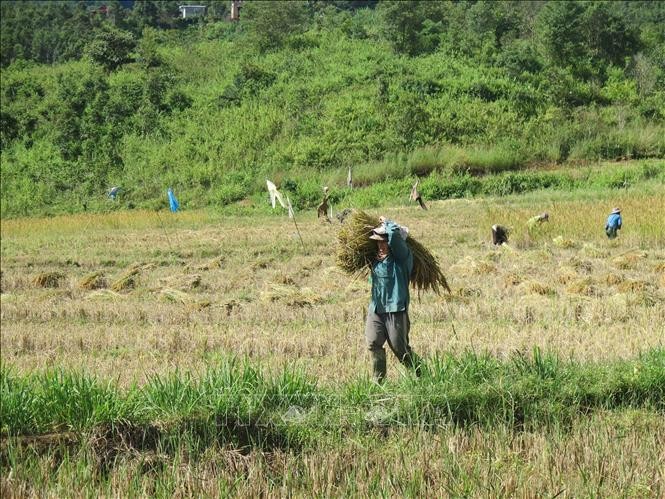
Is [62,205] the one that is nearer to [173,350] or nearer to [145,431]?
[173,350]

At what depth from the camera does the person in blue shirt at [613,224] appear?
15.3 metres

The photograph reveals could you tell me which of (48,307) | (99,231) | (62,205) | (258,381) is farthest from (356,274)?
(62,205)

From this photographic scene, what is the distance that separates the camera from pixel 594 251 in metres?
13.8

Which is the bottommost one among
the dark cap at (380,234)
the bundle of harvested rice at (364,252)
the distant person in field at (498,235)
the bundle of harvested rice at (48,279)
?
the bundle of harvested rice at (48,279)

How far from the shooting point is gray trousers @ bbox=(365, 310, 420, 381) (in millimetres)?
6109

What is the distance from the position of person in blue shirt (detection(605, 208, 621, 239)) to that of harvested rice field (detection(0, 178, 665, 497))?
0.85m

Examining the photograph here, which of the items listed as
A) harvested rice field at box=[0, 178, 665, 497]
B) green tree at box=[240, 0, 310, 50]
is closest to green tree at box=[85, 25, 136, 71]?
green tree at box=[240, 0, 310, 50]

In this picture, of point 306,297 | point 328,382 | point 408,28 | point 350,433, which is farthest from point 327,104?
point 350,433

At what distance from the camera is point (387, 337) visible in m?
6.19

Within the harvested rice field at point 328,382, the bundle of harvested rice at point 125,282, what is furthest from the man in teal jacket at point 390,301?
the bundle of harvested rice at point 125,282

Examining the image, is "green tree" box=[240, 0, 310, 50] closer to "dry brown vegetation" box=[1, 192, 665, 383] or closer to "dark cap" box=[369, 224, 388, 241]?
"dry brown vegetation" box=[1, 192, 665, 383]

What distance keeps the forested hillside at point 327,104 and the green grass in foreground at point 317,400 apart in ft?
75.8

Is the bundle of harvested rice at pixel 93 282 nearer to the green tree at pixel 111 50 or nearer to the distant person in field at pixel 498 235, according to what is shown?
the distant person in field at pixel 498 235

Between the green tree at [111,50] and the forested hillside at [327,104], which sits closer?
the forested hillside at [327,104]
